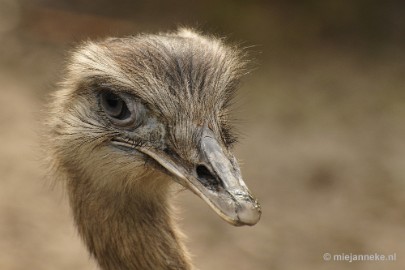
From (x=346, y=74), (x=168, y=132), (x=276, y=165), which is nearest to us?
(x=168, y=132)

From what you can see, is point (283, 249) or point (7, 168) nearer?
point (283, 249)

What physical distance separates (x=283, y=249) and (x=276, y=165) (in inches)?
31.2

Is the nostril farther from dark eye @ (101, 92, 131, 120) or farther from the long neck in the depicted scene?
the long neck

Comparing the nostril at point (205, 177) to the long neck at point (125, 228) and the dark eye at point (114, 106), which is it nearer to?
the dark eye at point (114, 106)

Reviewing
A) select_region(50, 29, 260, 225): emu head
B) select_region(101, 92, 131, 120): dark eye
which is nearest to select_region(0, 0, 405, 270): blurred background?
select_region(50, 29, 260, 225): emu head

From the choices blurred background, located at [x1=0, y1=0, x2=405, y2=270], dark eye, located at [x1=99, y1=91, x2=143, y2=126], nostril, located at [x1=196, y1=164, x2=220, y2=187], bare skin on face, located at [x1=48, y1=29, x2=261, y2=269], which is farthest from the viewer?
blurred background, located at [x1=0, y1=0, x2=405, y2=270]

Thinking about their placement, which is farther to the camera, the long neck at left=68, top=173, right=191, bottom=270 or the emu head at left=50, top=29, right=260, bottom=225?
the long neck at left=68, top=173, right=191, bottom=270

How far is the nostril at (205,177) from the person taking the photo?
215cm

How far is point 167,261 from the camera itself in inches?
106

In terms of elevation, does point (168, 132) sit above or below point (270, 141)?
below

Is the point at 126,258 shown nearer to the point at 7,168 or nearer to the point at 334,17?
the point at 7,168

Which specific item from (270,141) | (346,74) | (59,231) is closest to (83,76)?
(59,231)

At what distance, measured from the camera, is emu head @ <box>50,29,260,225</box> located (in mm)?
2275

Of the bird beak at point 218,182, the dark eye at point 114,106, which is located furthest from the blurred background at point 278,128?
the bird beak at point 218,182
